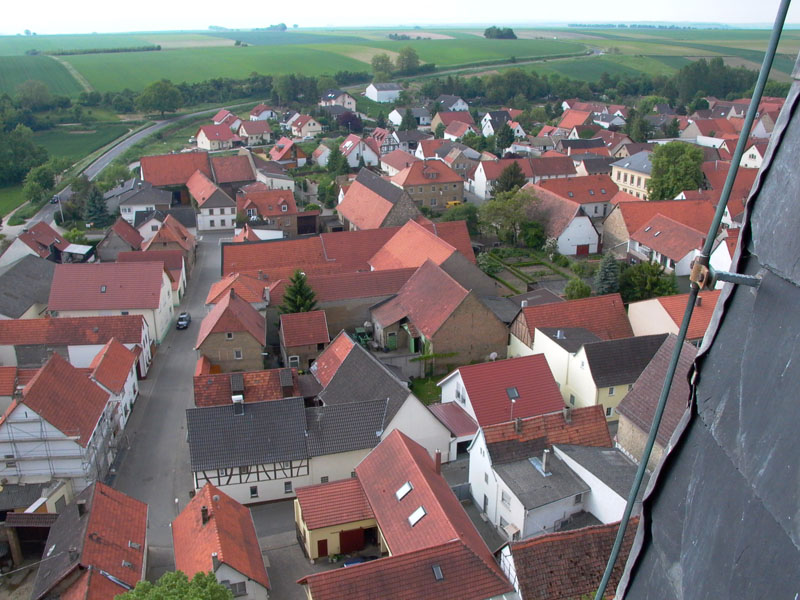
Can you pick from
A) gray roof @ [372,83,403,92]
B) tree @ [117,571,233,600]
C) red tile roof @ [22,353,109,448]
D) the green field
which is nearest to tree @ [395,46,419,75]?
gray roof @ [372,83,403,92]

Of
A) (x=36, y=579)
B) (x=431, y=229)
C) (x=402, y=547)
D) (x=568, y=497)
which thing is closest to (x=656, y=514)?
(x=402, y=547)

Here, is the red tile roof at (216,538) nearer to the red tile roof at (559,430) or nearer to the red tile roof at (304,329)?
the red tile roof at (559,430)

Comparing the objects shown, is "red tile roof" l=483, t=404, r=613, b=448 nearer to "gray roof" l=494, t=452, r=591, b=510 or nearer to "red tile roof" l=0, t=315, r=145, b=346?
"gray roof" l=494, t=452, r=591, b=510

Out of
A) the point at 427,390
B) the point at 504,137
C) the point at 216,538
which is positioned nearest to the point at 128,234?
the point at 427,390

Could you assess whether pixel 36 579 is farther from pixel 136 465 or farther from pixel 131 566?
pixel 136 465

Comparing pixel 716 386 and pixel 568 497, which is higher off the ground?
pixel 716 386

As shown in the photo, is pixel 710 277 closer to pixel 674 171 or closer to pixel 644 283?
pixel 644 283
